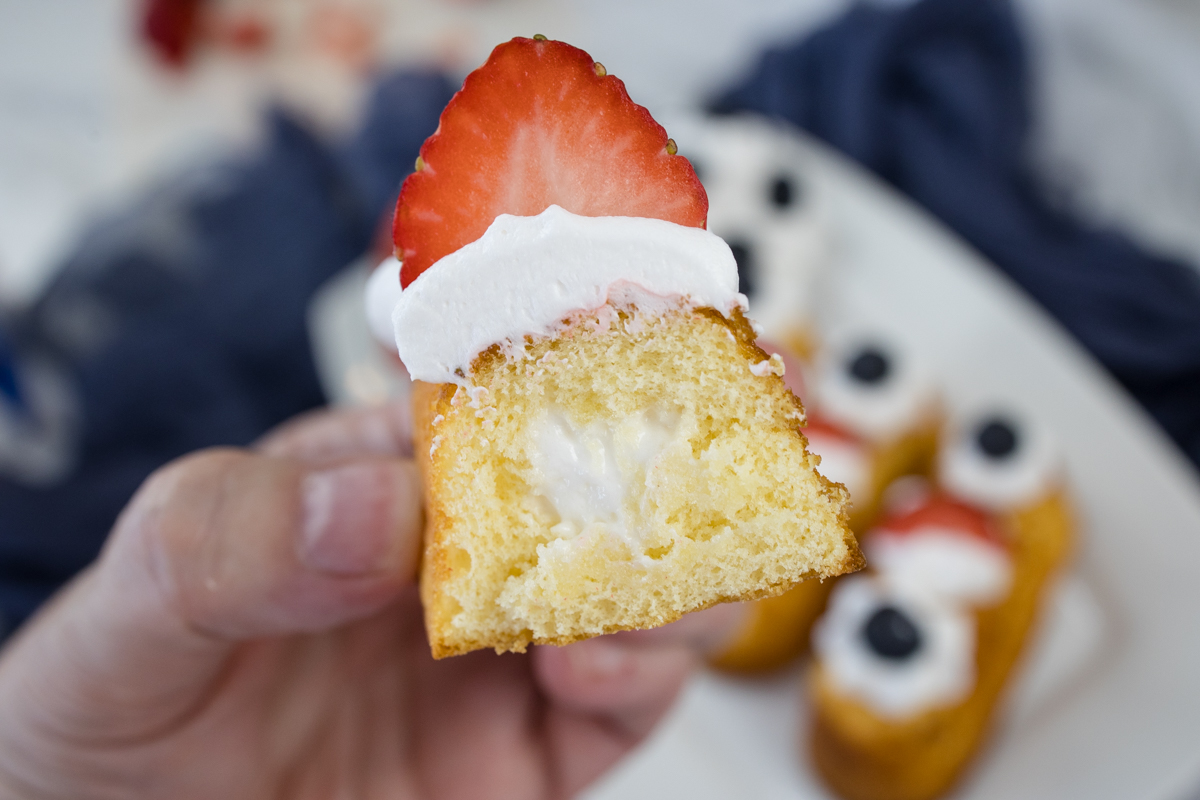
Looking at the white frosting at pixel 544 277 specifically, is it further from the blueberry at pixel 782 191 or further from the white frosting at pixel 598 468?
the blueberry at pixel 782 191

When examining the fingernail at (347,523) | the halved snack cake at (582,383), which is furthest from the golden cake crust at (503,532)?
the fingernail at (347,523)

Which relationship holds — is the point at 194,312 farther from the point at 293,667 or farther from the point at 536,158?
the point at 536,158

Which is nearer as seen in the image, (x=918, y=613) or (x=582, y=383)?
(x=582, y=383)

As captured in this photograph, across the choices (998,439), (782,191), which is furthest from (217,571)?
(782,191)

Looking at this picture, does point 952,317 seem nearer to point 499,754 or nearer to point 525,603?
point 499,754

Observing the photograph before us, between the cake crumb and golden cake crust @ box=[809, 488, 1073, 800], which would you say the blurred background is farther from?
the cake crumb

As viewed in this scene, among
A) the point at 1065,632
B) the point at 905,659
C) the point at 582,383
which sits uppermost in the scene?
the point at 582,383

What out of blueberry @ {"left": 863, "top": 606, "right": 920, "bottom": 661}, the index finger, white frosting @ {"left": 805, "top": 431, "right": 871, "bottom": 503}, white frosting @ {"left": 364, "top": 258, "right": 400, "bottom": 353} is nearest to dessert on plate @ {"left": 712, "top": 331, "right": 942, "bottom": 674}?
white frosting @ {"left": 805, "top": 431, "right": 871, "bottom": 503}
